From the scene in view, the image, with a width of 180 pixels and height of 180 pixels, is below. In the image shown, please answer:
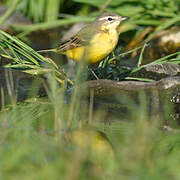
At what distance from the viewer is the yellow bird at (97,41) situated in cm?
601

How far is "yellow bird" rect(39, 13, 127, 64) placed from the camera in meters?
6.01

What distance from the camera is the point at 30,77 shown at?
22.6 ft

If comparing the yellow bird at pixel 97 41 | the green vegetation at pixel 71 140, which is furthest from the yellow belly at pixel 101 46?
the green vegetation at pixel 71 140

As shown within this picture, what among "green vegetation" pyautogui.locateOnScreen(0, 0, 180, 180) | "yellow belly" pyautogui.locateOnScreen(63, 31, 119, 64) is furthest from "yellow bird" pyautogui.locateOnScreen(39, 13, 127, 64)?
"green vegetation" pyautogui.locateOnScreen(0, 0, 180, 180)

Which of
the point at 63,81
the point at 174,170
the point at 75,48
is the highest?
the point at 75,48

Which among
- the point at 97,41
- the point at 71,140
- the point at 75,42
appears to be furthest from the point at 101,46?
the point at 71,140

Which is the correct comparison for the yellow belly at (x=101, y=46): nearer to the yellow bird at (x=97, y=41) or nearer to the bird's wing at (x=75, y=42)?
the yellow bird at (x=97, y=41)

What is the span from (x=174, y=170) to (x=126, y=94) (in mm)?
2651

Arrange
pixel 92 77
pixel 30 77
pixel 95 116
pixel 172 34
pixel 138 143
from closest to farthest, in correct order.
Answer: pixel 138 143
pixel 95 116
pixel 92 77
pixel 30 77
pixel 172 34

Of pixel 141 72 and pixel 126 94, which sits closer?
pixel 126 94

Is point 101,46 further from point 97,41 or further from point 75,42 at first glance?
point 75,42

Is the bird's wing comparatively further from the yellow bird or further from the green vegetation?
the green vegetation

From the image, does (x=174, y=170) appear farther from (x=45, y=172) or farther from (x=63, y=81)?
(x=63, y=81)

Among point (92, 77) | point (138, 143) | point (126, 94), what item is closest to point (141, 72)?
point (92, 77)
